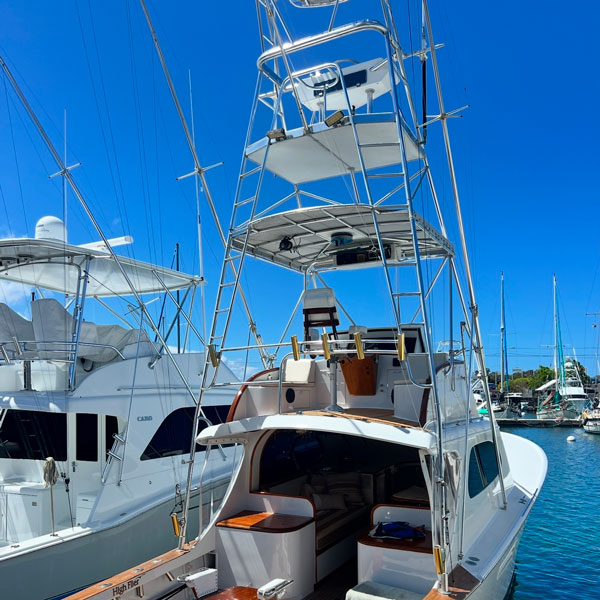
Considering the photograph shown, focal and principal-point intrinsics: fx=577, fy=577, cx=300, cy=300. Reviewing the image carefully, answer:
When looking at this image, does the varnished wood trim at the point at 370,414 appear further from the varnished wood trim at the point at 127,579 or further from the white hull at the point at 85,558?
the white hull at the point at 85,558

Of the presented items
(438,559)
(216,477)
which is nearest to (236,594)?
(438,559)

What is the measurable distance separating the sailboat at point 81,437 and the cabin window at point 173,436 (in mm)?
19

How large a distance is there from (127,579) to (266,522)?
1547mm

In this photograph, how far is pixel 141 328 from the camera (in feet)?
35.7

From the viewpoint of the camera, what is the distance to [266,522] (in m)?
6.34

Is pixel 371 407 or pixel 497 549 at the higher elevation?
pixel 371 407

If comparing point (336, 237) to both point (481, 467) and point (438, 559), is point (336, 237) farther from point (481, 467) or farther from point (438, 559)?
point (438, 559)

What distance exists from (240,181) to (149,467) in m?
5.85

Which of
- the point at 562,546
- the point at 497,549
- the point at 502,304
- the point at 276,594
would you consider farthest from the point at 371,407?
the point at 502,304

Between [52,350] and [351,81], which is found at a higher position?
[351,81]

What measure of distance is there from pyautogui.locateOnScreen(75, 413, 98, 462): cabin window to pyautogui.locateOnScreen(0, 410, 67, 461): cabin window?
0.69ft

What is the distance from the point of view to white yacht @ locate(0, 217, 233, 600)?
28.6 ft

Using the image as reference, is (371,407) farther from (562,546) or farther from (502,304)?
(502,304)

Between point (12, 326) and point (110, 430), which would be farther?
point (12, 326)
